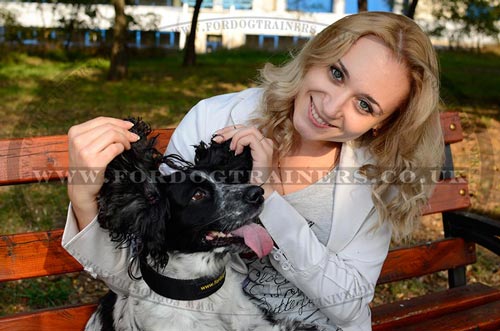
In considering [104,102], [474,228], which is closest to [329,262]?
[474,228]

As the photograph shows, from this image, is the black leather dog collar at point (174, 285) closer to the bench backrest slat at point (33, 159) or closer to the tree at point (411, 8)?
the bench backrest slat at point (33, 159)

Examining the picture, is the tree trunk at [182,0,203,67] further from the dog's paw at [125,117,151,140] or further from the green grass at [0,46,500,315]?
the dog's paw at [125,117,151,140]

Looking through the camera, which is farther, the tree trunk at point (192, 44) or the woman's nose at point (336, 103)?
the tree trunk at point (192, 44)

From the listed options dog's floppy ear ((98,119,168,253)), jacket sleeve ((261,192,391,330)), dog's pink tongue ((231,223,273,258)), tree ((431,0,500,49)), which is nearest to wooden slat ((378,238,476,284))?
jacket sleeve ((261,192,391,330))

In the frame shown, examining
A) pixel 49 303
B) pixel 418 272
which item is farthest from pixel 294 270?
pixel 49 303

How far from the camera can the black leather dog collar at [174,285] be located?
2.26 m

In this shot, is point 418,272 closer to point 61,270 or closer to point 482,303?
point 482,303

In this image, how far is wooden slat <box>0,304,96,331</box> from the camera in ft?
8.56

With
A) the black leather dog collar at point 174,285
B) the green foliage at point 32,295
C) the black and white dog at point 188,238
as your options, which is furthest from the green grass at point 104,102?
the black leather dog collar at point 174,285

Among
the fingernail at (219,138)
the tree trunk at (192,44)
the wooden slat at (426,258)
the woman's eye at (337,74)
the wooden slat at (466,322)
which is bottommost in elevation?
the wooden slat at (466,322)

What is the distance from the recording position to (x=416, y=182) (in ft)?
8.77

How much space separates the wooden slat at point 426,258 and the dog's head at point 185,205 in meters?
1.44

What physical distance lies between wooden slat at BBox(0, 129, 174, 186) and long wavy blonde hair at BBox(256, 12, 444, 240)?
954 millimetres

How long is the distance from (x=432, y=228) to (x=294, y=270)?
404 centimetres
